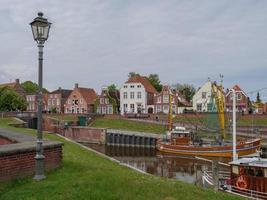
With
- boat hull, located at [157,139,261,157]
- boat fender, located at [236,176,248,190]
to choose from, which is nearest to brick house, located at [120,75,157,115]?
boat hull, located at [157,139,261,157]

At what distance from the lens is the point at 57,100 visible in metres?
112

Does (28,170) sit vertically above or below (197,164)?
above

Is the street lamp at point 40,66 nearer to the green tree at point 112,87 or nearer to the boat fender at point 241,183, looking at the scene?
the boat fender at point 241,183

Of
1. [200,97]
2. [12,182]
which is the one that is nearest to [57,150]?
[12,182]

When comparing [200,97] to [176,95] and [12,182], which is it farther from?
[12,182]

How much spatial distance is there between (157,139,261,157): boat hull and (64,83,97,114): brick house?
5709 cm

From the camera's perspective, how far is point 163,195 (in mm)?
9336

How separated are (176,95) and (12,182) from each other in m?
77.6

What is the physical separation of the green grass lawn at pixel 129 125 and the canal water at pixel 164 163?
10.3 m

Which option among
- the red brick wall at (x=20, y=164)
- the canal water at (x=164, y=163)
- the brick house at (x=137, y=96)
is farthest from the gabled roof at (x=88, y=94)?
the red brick wall at (x=20, y=164)

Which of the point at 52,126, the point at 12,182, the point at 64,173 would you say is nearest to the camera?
the point at 12,182

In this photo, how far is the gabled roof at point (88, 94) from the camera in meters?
101

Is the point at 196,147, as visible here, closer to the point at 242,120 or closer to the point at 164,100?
the point at 242,120

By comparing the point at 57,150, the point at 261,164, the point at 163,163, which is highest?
the point at 57,150
